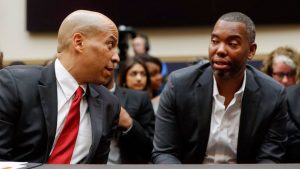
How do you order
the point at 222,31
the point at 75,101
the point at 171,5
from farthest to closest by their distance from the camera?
the point at 171,5
the point at 222,31
the point at 75,101

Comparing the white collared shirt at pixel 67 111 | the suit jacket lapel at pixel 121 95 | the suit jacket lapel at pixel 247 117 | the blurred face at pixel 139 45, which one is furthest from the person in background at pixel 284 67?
the blurred face at pixel 139 45

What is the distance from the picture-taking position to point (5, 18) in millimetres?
5938

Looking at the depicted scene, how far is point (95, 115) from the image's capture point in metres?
1.94

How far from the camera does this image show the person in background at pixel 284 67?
3.25m

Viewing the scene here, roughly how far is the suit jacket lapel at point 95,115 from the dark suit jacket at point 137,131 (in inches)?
28.8

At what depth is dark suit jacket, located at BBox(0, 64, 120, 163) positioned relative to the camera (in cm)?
181

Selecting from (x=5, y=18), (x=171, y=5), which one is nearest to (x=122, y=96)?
(x=171, y=5)

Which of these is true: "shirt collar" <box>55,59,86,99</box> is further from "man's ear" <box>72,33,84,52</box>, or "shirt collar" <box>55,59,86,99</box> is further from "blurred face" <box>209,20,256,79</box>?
"blurred face" <box>209,20,256,79</box>

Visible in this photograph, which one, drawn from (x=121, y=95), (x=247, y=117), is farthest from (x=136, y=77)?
(x=247, y=117)

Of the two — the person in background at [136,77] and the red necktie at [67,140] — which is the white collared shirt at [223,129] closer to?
the red necktie at [67,140]

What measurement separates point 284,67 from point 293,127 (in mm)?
801

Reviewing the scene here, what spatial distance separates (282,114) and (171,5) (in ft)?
11.1

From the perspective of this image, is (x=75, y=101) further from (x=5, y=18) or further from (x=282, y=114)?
(x=5, y=18)

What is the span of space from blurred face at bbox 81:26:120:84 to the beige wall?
3.59 meters
